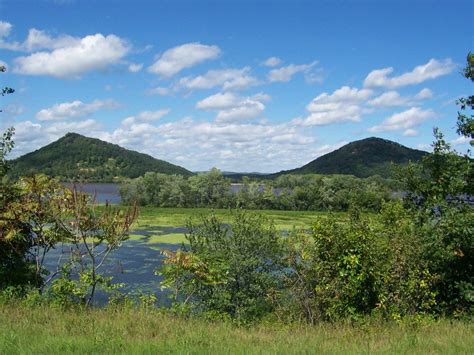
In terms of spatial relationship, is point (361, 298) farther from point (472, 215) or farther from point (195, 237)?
point (195, 237)

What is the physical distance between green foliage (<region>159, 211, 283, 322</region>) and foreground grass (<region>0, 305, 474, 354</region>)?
564 cm

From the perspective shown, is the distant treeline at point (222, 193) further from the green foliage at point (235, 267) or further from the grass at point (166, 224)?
the green foliage at point (235, 267)

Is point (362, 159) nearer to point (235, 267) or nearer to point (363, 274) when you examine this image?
point (235, 267)

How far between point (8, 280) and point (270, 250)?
9.29 metres

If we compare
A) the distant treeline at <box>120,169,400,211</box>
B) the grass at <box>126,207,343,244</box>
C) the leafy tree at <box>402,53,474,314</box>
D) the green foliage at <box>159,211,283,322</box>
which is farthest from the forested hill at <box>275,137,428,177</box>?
the leafy tree at <box>402,53,474,314</box>

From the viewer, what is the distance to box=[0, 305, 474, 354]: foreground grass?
5.21 meters

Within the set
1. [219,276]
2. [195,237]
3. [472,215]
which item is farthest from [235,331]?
[195,237]

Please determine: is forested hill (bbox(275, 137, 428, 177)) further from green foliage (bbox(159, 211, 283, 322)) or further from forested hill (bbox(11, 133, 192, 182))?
green foliage (bbox(159, 211, 283, 322))

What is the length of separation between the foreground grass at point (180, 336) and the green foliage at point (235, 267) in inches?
222

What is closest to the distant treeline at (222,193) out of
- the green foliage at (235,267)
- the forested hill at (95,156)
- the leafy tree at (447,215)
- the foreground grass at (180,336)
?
the forested hill at (95,156)

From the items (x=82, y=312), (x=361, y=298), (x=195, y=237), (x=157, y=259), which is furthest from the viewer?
(x=157, y=259)

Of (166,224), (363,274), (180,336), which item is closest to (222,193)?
(166,224)

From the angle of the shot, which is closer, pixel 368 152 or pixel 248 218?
pixel 248 218

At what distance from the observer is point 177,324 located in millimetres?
6953
